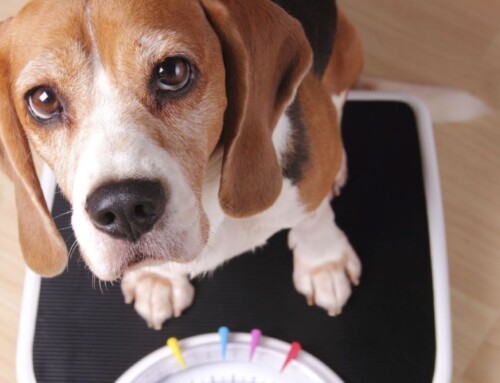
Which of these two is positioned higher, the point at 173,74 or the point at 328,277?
the point at 173,74

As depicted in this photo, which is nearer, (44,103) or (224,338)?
(44,103)

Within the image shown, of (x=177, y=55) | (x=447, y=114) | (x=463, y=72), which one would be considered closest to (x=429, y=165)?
(x=447, y=114)

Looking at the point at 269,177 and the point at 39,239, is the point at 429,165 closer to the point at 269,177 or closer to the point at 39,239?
the point at 269,177

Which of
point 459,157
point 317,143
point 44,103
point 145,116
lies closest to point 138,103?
point 145,116

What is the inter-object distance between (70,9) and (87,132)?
7.0 inches

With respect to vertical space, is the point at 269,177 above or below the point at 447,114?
above

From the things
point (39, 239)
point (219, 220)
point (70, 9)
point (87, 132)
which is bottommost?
point (39, 239)

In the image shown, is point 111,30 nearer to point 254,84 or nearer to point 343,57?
point 254,84

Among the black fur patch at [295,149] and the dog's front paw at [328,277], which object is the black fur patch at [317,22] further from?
the dog's front paw at [328,277]

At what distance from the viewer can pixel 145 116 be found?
0.93 meters

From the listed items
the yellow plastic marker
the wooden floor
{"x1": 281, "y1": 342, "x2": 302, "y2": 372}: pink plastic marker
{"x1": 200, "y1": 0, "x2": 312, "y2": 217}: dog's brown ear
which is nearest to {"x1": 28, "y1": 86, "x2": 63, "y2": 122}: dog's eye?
{"x1": 200, "y1": 0, "x2": 312, "y2": 217}: dog's brown ear

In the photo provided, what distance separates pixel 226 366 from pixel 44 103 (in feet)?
2.54

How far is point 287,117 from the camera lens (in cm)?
123

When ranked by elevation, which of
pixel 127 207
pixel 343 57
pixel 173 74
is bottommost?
pixel 343 57
